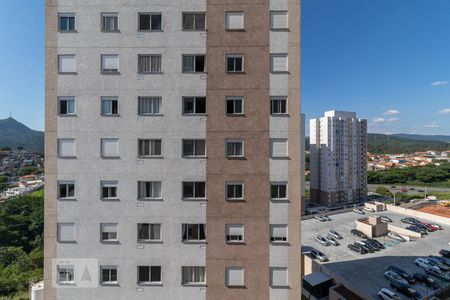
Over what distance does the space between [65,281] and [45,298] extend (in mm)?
1342

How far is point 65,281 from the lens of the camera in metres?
12.9

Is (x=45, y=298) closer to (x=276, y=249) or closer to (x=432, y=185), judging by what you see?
(x=276, y=249)

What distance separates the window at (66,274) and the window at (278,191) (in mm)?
12429

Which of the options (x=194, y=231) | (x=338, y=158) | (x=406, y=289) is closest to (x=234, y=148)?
(x=194, y=231)

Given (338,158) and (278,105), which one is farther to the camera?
→ (338,158)

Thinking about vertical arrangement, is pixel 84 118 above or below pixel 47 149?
above

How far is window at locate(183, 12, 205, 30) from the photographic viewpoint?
504 inches

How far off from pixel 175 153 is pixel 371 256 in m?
38.9

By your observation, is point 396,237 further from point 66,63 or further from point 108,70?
point 66,63

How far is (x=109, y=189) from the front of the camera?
12.7 meters

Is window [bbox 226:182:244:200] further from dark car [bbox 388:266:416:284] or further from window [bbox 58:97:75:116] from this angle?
dark car [bbox 388:266:416:284]

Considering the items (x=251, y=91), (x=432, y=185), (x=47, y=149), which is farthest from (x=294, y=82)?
(x=432, y=185)

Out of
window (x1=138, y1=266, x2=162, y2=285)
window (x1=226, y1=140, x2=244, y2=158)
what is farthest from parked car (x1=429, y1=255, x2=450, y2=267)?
window (x1=138, y1=266, x2=162, y2=285)

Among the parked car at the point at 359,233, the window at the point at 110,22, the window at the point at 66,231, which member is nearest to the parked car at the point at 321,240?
the parked car at the point at 359,233
